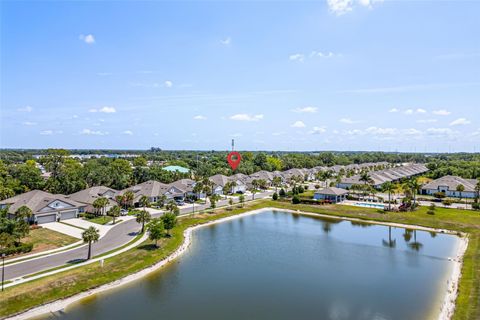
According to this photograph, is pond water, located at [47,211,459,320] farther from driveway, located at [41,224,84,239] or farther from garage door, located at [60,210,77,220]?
garage door, located at [60,210,77,220]

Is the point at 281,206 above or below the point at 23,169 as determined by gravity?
below

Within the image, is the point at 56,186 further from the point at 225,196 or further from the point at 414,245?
the point at 414,245

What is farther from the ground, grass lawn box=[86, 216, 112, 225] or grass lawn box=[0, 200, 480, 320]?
grass lawn box=[86, 216, 112, 225]

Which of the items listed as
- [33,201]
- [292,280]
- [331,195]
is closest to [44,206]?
[33,201]

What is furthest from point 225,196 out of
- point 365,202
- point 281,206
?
point 365,202

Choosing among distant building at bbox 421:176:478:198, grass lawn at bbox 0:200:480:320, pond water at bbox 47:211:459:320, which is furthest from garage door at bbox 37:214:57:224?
distant building at bbox 421:176:478:198

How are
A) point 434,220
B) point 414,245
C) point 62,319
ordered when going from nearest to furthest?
point 62,319, point 414,245, point 434,220

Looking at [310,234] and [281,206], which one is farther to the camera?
[281,206]
